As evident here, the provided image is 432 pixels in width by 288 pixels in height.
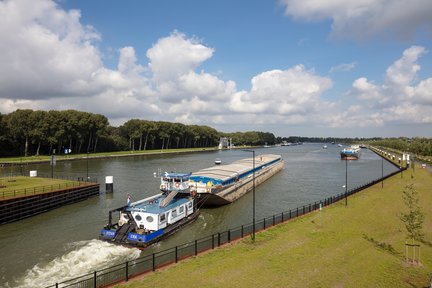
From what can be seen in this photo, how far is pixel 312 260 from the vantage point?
73.3 feet

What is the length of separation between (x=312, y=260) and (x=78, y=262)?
18106 mm

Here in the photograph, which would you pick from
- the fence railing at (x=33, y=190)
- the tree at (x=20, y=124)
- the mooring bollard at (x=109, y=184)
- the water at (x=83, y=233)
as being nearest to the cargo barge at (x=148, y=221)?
the water at (x=83, y=233)

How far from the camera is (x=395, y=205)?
41.7 metres

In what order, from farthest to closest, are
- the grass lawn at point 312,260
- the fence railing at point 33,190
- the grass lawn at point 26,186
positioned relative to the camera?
the grass lawn at point 26,186, the fence railing at point 33,190, the grass lawn at point 312,260

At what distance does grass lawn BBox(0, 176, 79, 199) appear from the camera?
41759 millimetres

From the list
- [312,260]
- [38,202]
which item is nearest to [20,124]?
[38,202]

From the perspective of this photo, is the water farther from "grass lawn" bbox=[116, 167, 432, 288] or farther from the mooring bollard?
"grass lawn" bbox=[116, 167, 432, 288]

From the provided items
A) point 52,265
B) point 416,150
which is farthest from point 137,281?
point 416,150

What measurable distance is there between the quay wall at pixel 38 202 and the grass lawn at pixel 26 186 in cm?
108

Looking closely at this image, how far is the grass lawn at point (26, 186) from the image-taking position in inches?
1644

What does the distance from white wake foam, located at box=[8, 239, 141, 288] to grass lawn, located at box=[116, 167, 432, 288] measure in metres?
7.34

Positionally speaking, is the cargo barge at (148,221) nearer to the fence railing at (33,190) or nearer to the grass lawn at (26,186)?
the fence railing at (33,190)

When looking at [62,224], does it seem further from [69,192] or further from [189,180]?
[189,180]

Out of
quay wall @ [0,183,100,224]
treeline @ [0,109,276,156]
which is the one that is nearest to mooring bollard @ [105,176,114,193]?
quay wall @ [0,183,100,224]
